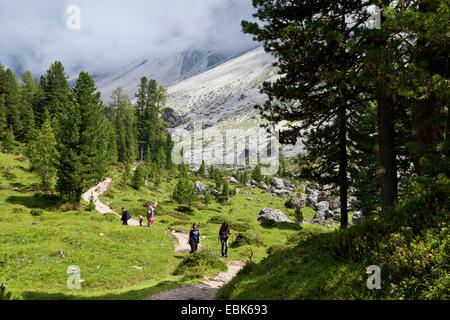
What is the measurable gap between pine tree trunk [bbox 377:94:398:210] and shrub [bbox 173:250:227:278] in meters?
9.58

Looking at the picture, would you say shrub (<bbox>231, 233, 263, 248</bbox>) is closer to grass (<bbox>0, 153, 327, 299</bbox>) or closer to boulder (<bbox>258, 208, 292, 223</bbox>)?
grass (<bbox>0, 153, 327, 299</bbox>)

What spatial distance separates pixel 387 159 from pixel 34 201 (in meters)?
37.4

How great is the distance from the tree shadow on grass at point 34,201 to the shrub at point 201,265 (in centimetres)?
2352

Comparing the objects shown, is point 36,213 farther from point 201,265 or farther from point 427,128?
point 427,128

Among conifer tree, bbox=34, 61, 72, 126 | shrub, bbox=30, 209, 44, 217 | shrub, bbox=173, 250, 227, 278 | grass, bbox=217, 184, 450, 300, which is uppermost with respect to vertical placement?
conifer tree, bbox=34, 61, 72, 126

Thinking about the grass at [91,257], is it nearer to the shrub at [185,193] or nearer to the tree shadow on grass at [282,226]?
the tree shadow on grass at [282,226]

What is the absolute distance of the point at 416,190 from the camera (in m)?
6.33

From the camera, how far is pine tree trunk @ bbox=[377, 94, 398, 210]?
340 inches

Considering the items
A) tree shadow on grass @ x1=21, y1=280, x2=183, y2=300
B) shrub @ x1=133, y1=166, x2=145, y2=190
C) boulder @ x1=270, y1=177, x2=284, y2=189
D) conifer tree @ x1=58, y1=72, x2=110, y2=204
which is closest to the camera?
tree shadow on grass @ x1=21, y1=280, x2=183, y2=300

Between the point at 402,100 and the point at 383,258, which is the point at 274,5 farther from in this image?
the point at 383,258

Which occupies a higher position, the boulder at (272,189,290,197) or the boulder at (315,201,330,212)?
the boulder at (272,189,290,197)

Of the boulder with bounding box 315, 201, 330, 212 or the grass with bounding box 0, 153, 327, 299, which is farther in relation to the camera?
the boulder with bounding box 315, 201, 330, 212

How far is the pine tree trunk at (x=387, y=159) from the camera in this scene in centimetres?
864

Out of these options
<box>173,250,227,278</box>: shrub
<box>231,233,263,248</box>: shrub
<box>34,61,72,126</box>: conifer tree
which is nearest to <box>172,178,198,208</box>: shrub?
<box>231,233,263,248</box>: shrub
